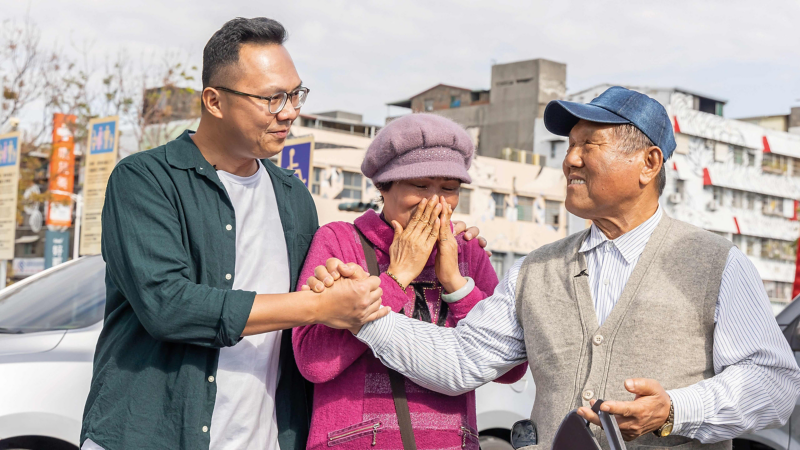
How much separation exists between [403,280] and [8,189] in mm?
16561

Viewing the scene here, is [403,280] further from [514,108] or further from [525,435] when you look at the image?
[514,108]

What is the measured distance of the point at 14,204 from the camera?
16.7 m

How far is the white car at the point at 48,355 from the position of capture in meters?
3.68

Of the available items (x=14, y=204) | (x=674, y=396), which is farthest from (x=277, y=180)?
(x=14, y=204)

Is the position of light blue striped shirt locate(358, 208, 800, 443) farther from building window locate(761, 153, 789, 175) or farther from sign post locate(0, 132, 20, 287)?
building window locate(761, 153, 789, 175)

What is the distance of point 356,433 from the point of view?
250 centimetres

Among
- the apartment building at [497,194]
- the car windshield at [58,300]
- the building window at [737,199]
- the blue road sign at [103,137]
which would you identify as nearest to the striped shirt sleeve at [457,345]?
the car windshield at [58,300]

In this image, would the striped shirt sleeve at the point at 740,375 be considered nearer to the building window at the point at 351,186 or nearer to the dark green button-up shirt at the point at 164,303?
the dark green button-up shirt at the point at 164,303

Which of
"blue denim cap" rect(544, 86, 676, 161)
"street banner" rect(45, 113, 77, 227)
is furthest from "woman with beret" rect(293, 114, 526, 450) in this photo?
"street banner" rect(45, 113, 77, 227)

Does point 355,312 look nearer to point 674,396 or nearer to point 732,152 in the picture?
point 674,396

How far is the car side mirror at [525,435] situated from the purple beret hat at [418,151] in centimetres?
83

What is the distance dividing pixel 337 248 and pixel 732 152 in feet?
163

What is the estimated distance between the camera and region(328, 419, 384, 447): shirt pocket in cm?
250

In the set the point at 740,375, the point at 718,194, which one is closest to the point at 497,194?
the point at 718,194
